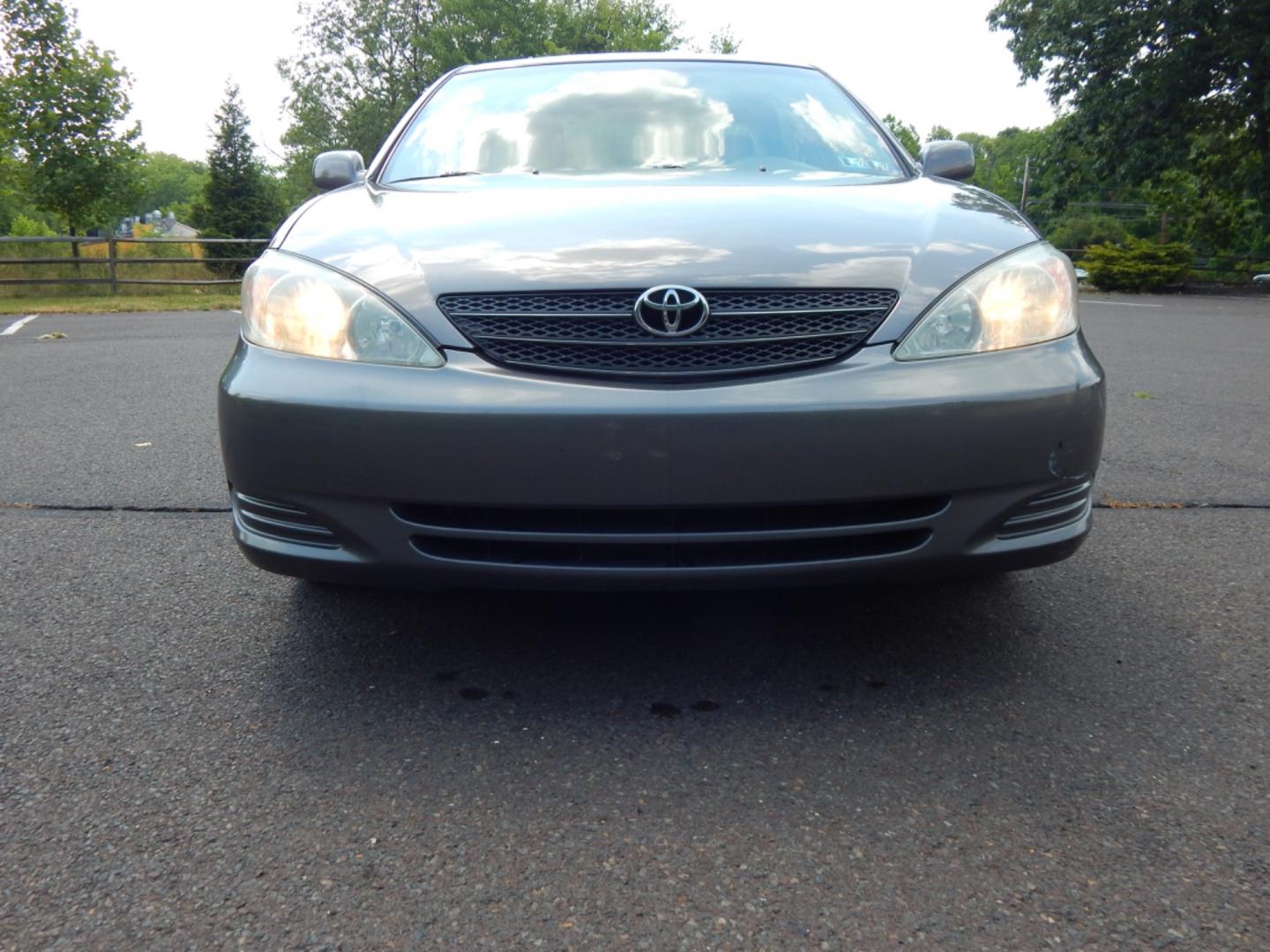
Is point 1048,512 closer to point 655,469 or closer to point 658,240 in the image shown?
point 655,469

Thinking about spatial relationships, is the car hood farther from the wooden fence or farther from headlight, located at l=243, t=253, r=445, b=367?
the wooden fence

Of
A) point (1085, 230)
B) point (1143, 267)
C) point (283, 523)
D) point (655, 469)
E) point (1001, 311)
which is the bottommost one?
point (1085, 230)

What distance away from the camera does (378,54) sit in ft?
173

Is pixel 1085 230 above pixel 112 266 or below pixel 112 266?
below

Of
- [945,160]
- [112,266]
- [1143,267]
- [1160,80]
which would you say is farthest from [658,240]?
[1160,80]

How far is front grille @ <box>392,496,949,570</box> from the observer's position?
84.9 inches

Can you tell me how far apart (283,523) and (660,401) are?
31.8 inches

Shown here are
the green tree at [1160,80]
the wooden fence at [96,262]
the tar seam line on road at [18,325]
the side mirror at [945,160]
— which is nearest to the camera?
the side mirror at [945,160]

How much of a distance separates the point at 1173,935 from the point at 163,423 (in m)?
5.07

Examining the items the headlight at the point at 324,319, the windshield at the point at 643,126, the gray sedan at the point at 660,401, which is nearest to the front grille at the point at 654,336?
the gray sedan at the point at 660,401

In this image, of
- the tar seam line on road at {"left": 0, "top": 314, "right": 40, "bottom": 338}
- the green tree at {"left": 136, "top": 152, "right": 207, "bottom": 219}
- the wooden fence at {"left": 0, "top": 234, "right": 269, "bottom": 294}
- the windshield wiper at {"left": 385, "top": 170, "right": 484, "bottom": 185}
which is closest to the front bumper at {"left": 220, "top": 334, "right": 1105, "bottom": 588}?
the windshield wiper at {"left": 385, "top": 170, "right": 484, "bottom": 185}

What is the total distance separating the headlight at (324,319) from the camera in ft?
7.37

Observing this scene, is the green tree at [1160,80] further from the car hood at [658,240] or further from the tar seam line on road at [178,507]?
the car hood at [658,240]

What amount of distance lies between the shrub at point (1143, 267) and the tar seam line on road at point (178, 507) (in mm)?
21698
